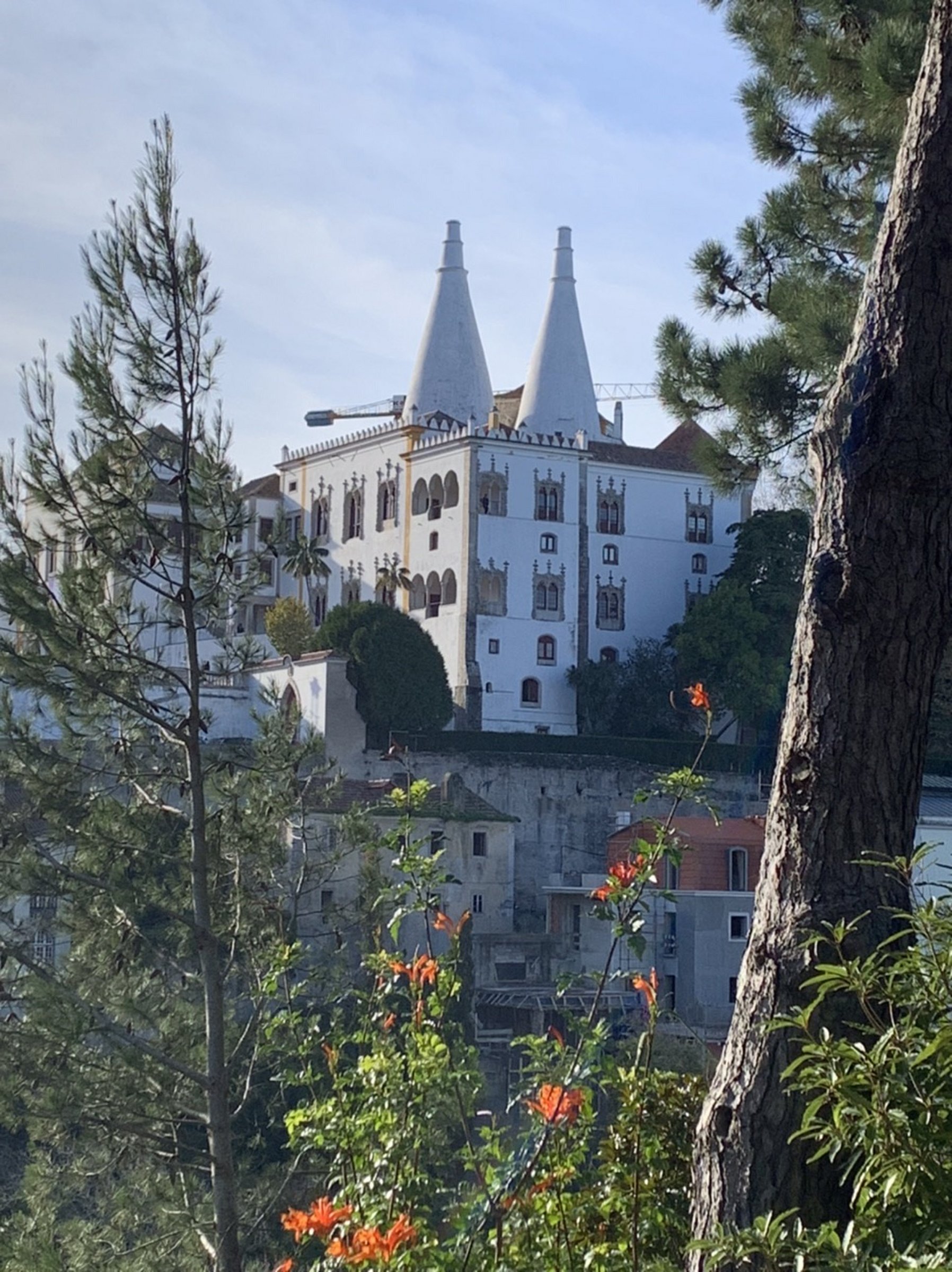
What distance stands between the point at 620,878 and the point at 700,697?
0.47 meters

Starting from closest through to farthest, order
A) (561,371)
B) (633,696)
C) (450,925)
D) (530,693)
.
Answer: (450,925)
(633,696)
(530,693)
(561,371)

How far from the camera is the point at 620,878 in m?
4.26

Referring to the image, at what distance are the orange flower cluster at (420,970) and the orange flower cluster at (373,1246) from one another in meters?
0.88

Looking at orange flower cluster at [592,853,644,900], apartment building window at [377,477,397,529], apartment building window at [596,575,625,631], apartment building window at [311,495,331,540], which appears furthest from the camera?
apartment building window at [311,495,331,540]

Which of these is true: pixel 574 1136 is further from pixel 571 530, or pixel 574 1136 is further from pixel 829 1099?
pixel 571 530

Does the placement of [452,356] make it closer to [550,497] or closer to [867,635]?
[550,497]

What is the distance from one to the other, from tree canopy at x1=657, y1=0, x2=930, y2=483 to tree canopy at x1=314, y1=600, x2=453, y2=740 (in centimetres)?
3111

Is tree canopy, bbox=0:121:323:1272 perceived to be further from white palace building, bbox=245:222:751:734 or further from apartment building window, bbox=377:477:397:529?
apartment building window, bbox=377:477:397:529

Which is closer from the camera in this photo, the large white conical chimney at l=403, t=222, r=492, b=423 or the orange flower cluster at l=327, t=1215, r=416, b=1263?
the orange flower cluster at l=327, t=1215, r=416, b=1263

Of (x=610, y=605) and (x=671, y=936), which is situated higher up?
(x=610, y=605)

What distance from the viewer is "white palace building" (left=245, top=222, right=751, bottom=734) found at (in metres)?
47.3

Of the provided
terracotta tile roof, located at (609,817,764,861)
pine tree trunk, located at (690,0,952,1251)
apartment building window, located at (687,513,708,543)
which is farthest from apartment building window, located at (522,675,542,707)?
pine tree trunk, located at (690,0,952,1251)

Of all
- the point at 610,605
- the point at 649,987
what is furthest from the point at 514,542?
the point at 649,987

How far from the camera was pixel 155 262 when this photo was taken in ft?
28.0
